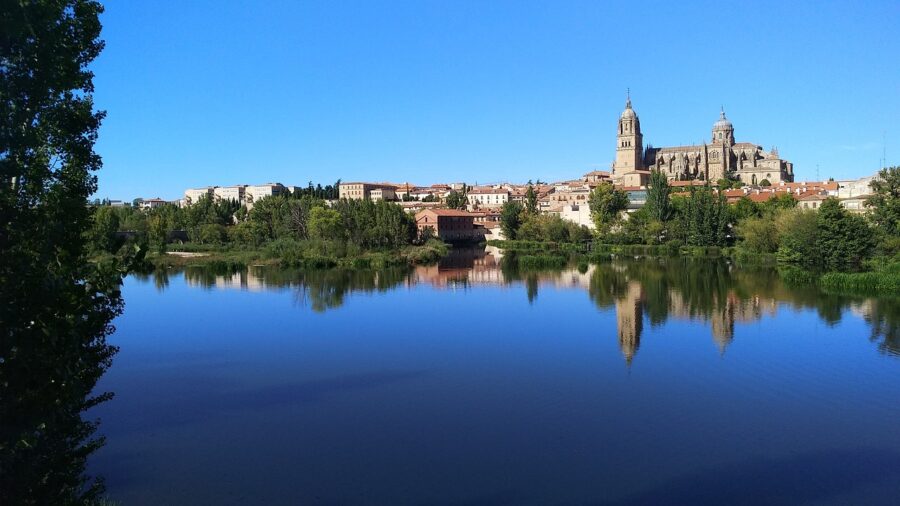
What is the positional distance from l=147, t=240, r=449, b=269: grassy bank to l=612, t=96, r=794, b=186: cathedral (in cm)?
3730

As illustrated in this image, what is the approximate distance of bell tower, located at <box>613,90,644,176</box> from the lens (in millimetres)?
67688

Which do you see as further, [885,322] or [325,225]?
[325,225]

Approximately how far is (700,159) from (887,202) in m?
45.0

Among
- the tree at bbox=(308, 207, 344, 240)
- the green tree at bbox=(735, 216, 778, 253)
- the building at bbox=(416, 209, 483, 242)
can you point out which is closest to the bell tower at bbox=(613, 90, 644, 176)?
the building at bbox=(416, 209, 483, 242)

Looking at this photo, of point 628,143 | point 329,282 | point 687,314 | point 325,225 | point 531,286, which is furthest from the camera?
point 628,143

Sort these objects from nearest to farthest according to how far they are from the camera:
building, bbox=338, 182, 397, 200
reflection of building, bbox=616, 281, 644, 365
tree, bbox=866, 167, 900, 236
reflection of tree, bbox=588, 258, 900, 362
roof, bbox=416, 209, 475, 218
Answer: reflection of building, bbox=616, 281, 644, 365 < reflection of tree, bbox=588, 258, 900, 362 < tree, bbox=866, 167, 900, 236 < roof, bbox=416, 209, 475, 218 < building, bbox=338, 182, 397, 200

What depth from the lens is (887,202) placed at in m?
25.2

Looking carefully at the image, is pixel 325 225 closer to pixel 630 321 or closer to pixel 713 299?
pixel 713 299

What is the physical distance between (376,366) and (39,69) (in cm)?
813

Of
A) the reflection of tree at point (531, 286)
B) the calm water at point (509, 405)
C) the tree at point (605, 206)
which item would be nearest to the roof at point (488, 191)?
the tree at point (605, 206)

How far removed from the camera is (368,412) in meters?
8.79

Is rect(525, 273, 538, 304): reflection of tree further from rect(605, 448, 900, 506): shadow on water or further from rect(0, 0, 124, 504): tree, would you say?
rect(0, 0, 124, 504): tree

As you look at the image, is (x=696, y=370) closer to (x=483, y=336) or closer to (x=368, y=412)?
(x=483, y=336)

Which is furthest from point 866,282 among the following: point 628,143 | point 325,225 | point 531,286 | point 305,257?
point 628,143
